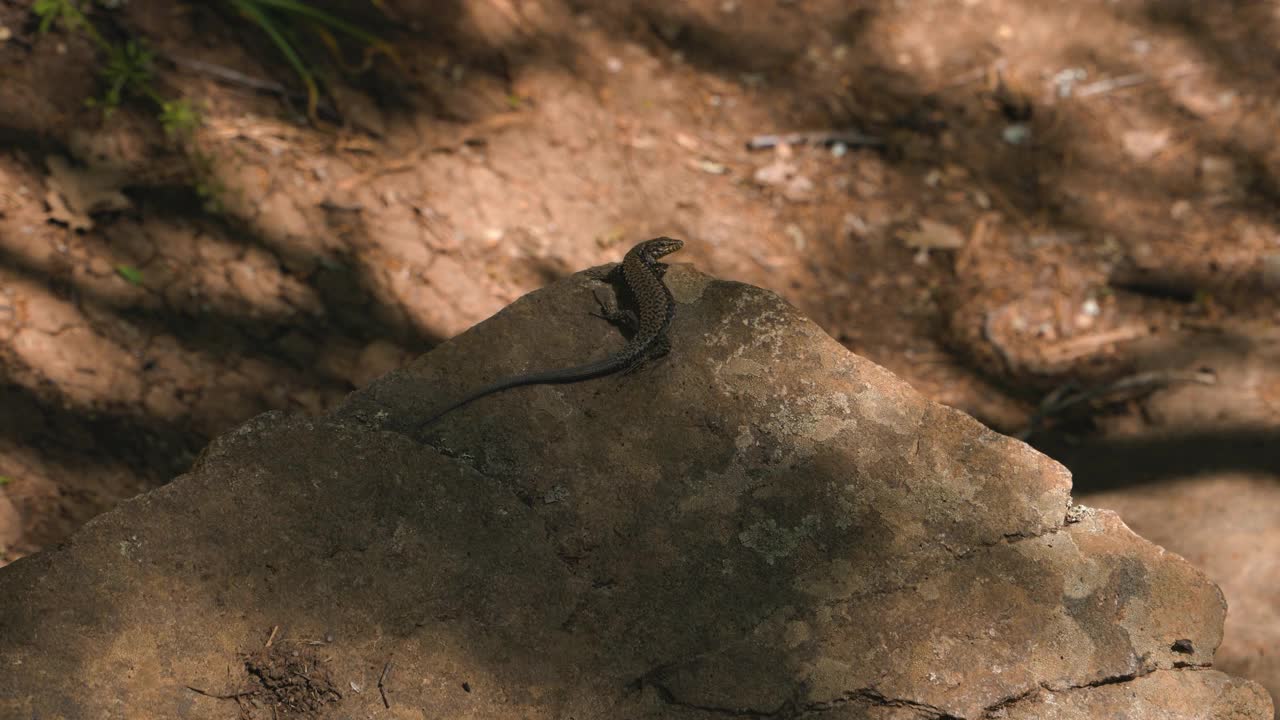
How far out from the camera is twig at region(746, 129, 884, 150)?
6770 millimetres

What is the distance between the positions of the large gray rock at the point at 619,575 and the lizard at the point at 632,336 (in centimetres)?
4

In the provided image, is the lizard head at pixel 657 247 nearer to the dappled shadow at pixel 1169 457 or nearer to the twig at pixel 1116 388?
the twig at pixel 1116 388

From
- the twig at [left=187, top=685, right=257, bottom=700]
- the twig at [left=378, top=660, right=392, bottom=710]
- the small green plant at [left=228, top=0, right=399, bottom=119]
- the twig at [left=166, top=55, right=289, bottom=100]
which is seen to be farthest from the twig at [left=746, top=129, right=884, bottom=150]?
the twig at [left=187, top=685, right=257, bottom=700]

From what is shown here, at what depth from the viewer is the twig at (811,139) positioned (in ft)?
22.2

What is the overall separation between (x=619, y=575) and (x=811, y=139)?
4410mm

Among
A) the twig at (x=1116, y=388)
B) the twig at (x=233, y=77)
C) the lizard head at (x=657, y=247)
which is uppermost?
the twig at (x=233, y=77)

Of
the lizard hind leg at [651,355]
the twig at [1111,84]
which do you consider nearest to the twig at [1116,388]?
the twig at [1111,84]

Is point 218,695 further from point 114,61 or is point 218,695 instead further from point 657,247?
point 114,61

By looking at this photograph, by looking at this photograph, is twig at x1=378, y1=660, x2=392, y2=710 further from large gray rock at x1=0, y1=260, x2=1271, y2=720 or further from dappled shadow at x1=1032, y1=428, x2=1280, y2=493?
dappled shadow at x1=1032, y1=428, x2=1280, y2=493

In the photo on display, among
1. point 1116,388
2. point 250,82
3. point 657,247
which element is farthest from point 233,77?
point 1116,388

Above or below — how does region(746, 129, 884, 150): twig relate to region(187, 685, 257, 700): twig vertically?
below

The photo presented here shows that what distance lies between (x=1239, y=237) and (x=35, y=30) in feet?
22.7

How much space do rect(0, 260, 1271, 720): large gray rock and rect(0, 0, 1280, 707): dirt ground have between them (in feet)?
6.00

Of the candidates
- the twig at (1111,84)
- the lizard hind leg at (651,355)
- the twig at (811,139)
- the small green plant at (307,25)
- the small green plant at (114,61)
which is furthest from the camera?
the twig at (1111,84)
